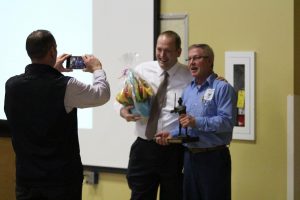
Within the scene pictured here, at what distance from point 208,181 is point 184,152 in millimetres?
267

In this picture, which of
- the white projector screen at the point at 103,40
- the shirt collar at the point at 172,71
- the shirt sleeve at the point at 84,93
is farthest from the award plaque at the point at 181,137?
the white projector screen at the point at 103,40

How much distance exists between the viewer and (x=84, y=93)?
1911 millimetres

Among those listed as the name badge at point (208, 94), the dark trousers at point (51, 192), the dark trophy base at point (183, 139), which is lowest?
the dark trousers at point (51, 192)

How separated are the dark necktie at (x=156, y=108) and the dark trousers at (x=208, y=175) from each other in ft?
0.89

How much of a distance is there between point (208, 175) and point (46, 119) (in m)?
0.94

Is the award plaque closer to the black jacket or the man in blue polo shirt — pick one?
the man in blue polo shirt

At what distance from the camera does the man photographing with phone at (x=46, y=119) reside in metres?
1.87

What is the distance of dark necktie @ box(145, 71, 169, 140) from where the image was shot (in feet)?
Result: 7.95

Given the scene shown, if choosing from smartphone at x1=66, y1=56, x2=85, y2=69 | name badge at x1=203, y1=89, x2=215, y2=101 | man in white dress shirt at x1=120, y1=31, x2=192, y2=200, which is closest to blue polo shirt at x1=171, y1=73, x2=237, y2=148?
name badge at x1=203, y1=89, x2=215, y2=101

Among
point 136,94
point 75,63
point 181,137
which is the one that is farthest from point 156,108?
point 75,63

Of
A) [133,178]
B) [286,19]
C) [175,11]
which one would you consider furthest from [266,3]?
[133,178]

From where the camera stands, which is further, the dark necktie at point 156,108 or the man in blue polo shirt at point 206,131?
the dark necktie at point 156,108

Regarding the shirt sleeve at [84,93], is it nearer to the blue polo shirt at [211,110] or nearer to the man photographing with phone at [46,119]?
the man photographing with phone at [46,119]

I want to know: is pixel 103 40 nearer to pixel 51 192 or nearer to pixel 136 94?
pixel 136 94
